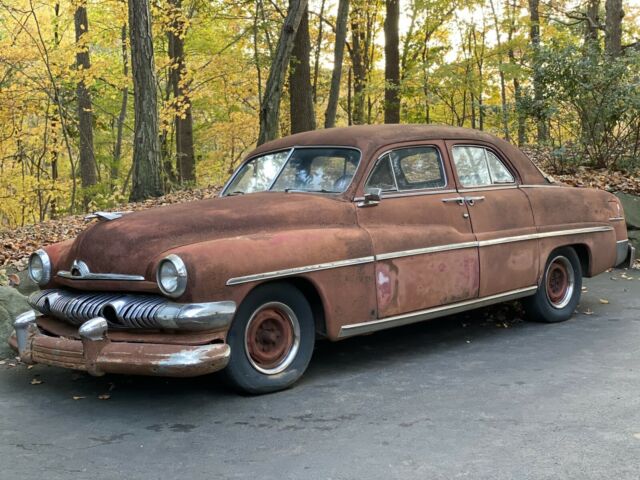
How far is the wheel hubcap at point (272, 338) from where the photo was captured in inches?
183

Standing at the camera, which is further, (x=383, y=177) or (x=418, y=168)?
(x=418, y=168)

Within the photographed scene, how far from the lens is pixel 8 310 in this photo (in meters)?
6.07

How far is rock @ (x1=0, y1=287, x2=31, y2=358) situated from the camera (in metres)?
5.87

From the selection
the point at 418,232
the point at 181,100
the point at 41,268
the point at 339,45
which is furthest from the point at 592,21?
the point at 41,268

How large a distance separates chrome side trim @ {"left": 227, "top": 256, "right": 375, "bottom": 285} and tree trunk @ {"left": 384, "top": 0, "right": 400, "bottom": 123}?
49.4 feet

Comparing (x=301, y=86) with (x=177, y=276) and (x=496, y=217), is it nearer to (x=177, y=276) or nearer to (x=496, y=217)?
(x=496, y=217)

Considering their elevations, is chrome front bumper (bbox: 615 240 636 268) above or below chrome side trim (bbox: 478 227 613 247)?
below

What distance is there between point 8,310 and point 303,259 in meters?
2.89

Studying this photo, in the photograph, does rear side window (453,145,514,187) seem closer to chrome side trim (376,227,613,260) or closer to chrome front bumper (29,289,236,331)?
chrome side trim (376,227,613,260)

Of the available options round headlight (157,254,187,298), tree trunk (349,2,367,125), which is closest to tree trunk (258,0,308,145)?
round headlight (157,254,187,298)

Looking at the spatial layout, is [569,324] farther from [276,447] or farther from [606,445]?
[276,447]

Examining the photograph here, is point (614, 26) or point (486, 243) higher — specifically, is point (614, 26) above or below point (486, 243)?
above

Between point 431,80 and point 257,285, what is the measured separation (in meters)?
17.4

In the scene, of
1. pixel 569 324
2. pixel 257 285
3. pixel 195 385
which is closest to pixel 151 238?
pixel 257 285
